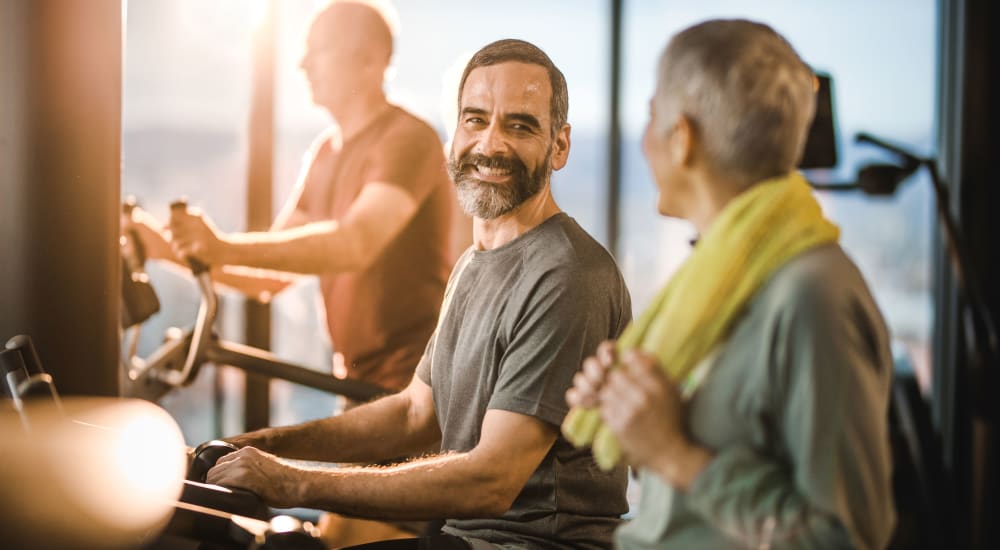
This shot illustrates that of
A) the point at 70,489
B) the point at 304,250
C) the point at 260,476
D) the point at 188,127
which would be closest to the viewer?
the point at 70,489

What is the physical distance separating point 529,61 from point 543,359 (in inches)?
22.1

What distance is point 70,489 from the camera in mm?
1243

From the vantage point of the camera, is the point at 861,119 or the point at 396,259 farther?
the point at 861,119

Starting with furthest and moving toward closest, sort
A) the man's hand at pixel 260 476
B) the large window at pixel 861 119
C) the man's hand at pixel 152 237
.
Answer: the large window at pixel 861 119, the man's hand at pixel 152 237, the man's hand at pixel 260 476

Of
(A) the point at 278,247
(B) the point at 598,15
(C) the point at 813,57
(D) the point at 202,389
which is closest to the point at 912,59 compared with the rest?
(C) the point at 813,57

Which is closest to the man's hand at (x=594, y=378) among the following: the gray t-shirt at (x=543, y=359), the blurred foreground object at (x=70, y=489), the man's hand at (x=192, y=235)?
the gray t-shirt at (x=543, y=359)

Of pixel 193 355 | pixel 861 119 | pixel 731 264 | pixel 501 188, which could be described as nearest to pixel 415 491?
pixel 501 188

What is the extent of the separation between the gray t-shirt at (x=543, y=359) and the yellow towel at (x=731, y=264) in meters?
0.53

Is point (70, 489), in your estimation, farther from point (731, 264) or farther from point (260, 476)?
point (731, 264)

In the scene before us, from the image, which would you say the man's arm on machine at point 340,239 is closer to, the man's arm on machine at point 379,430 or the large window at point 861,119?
the man's arm on machine at point 379,430

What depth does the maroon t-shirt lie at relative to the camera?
9.48 feet

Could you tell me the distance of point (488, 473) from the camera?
4.96 feet

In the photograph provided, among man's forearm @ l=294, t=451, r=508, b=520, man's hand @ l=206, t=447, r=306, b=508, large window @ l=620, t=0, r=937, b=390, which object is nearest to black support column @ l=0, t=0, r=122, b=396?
man's hand @ l=206, t=447, r=306, b=508

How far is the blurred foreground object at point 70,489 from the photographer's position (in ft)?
4.07
